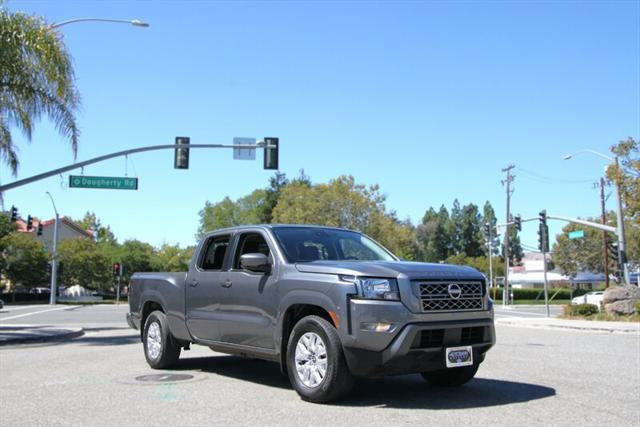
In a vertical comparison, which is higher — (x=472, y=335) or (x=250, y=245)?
(x=250, y=245)

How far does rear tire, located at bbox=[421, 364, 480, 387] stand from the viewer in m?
7.11

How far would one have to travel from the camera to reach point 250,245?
808 cm

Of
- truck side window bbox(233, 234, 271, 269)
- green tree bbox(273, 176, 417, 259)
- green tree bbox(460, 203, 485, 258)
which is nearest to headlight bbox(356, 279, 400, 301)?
truck side window bbox(233, 234, 271, 269)

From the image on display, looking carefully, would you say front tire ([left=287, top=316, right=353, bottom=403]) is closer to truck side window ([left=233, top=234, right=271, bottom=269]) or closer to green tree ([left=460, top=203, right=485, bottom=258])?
truck side window ([left=233, top=234, right=271, bottom=269])

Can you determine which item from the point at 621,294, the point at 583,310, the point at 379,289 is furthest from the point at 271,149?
the point at 379,289

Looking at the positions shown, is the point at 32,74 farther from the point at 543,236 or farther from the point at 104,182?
the point at 543,236

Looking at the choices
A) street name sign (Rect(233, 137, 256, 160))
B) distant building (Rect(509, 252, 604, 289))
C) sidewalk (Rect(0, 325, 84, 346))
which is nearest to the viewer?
sidewalk (Rect(0, 325, 84, 346))

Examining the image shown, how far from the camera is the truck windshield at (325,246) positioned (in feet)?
24.5

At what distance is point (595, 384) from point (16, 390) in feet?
23.3

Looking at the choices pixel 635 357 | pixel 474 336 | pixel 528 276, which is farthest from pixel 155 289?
pixel 528 276

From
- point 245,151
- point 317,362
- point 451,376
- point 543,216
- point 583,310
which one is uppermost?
point 245,151

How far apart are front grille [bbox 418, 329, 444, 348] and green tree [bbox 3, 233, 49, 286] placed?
57.6 meters

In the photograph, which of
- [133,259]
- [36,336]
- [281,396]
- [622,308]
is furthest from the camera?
[133,259]

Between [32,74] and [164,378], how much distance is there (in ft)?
39.1
